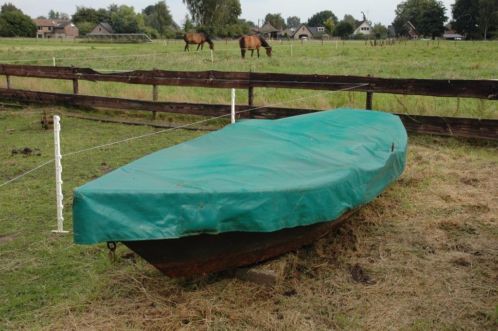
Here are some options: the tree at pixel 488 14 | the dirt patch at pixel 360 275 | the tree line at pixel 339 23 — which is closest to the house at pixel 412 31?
the tree line at pixel 339 23

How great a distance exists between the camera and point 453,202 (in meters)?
5.86

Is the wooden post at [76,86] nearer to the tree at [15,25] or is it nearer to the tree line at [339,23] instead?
the tree line at [339,23]

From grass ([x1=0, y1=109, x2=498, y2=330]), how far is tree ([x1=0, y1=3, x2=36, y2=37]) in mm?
88745

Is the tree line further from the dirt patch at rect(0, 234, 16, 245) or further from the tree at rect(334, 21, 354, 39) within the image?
the dirt patch at rect(0, 234, 16, 245)

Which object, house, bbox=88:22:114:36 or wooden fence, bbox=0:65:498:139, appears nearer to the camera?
wooden fence, bbox=0:65:498:139

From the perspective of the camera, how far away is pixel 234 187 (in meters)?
3.45

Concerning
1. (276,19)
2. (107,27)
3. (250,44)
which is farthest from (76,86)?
Result: (276,19)

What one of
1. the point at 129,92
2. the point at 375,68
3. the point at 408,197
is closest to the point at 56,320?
the point at 408,197

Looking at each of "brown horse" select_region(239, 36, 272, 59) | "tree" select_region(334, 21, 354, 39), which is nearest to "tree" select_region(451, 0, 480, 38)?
"tree" select_region(334, 21, 354, 39)

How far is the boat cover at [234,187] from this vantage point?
3.31 m

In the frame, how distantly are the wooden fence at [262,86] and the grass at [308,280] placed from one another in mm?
2747

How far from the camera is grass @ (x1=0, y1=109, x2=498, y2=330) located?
3463mm

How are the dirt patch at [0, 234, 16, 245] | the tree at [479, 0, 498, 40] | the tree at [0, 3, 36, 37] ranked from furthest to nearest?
1. the tree at [0, 3, 36, 37]
2. the tree at [479, 0, 498, 40]
3. the dirt patch at [0, 234, 16, 245]

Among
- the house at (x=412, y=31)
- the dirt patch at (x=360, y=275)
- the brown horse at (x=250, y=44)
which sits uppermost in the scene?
the house at (x=412, y=31)
